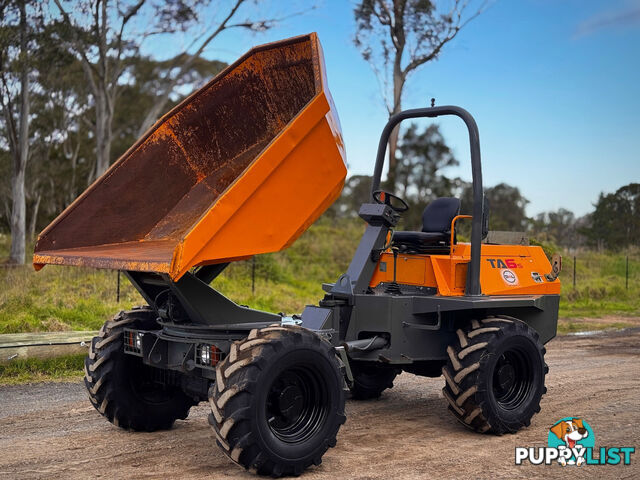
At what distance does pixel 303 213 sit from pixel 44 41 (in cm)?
1903

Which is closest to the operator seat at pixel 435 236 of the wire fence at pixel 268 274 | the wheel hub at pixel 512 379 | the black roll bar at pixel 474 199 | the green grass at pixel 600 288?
the black roll bar at pixel 474 199

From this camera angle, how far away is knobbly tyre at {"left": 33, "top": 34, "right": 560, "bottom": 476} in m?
5.12

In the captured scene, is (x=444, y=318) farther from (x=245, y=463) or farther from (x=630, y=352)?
(x=630, y=352)

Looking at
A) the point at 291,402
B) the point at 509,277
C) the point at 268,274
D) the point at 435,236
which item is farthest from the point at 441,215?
the point at 268,274

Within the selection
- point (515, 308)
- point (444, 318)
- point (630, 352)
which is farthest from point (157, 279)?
point (630, 352)

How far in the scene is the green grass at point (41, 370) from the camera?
338 inches

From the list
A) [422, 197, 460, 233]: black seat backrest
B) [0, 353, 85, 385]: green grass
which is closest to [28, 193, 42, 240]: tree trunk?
[0, 353, 85, 385]: green grass

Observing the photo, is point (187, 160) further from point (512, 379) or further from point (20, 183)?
point (20, 183)

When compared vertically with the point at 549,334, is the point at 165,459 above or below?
below

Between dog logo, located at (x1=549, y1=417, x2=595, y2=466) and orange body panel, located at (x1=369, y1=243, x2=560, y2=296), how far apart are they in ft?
4.21

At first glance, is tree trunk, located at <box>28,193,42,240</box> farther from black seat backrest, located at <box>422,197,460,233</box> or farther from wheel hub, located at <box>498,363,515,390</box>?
wheel hub, located at <box>498,363,515,390</box>

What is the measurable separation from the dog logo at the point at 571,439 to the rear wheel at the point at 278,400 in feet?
6.38

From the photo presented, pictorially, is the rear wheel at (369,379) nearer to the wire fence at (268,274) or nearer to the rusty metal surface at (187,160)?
the rusty metal surface at (187,160)

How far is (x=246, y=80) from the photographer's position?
6.71 metres
